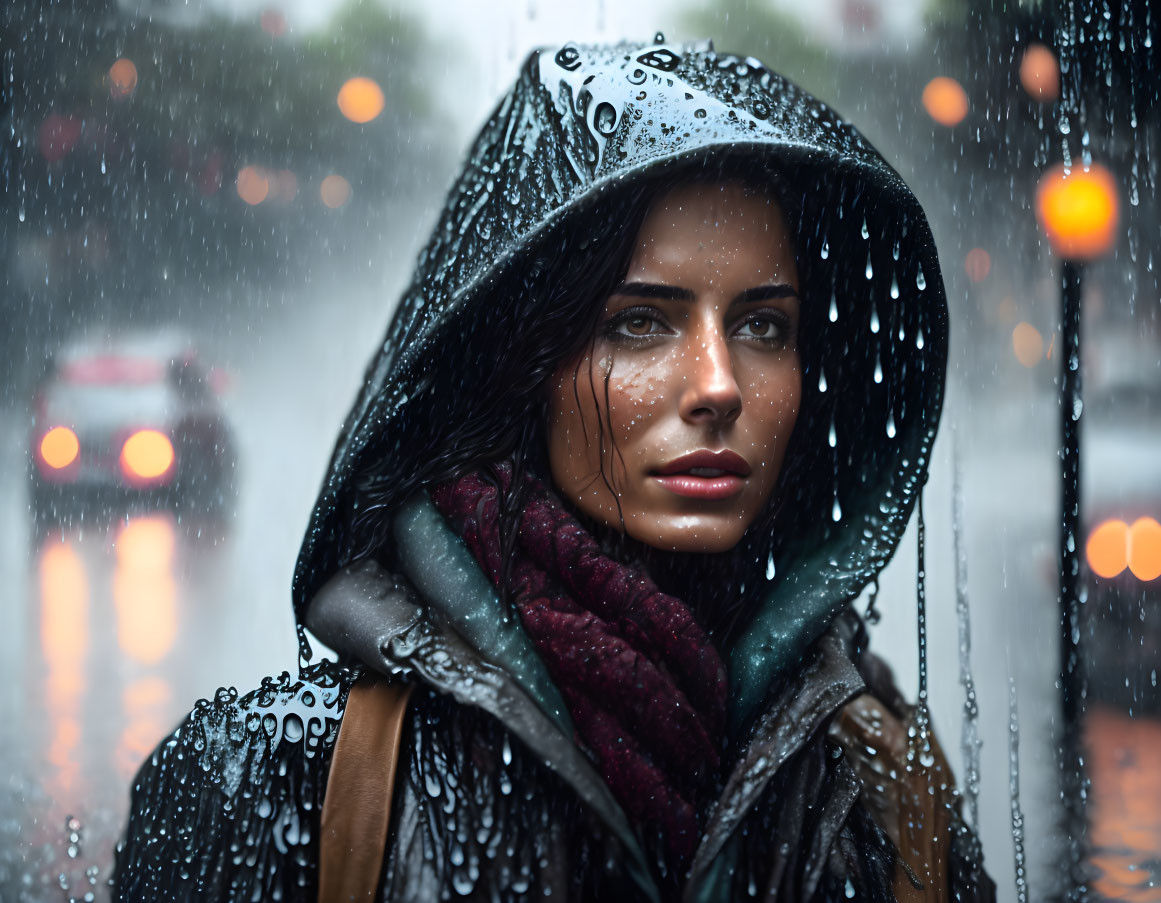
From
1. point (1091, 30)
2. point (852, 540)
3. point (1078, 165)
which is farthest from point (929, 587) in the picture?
point (852, 540)

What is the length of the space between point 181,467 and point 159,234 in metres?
1.58

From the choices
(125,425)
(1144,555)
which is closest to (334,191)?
(125,425)

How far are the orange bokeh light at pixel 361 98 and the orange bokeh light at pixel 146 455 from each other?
2.05 m

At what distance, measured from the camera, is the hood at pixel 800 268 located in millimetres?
1433

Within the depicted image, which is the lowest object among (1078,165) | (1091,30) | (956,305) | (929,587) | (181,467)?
(929,587)

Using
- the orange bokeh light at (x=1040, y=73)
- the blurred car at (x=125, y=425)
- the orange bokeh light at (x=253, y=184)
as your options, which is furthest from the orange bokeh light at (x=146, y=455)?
the orange bokeh light at (x=1040, y=73)

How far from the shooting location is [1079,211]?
3.32 metres

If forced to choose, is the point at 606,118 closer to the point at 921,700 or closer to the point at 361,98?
the point at 921,700

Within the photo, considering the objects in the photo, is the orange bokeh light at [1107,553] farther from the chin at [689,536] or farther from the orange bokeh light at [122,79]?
the orange bokeh light at [122,79]

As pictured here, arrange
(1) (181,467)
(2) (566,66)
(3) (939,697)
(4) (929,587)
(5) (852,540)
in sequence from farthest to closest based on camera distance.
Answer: (1) (181,467) < (4) (929,587) < (3) (939,697) < (5) (852,540) < (2) (566,66)

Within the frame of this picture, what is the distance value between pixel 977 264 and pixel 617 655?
4281 mm

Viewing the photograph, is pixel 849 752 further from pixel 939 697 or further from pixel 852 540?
pixel 939 697

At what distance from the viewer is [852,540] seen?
1659 mm

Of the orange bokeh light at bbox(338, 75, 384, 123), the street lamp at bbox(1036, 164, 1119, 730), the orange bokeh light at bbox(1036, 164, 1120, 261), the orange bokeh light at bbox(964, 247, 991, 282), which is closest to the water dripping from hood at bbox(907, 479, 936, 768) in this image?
the street lamp at bbox(1036, 164, 1119, 730)
